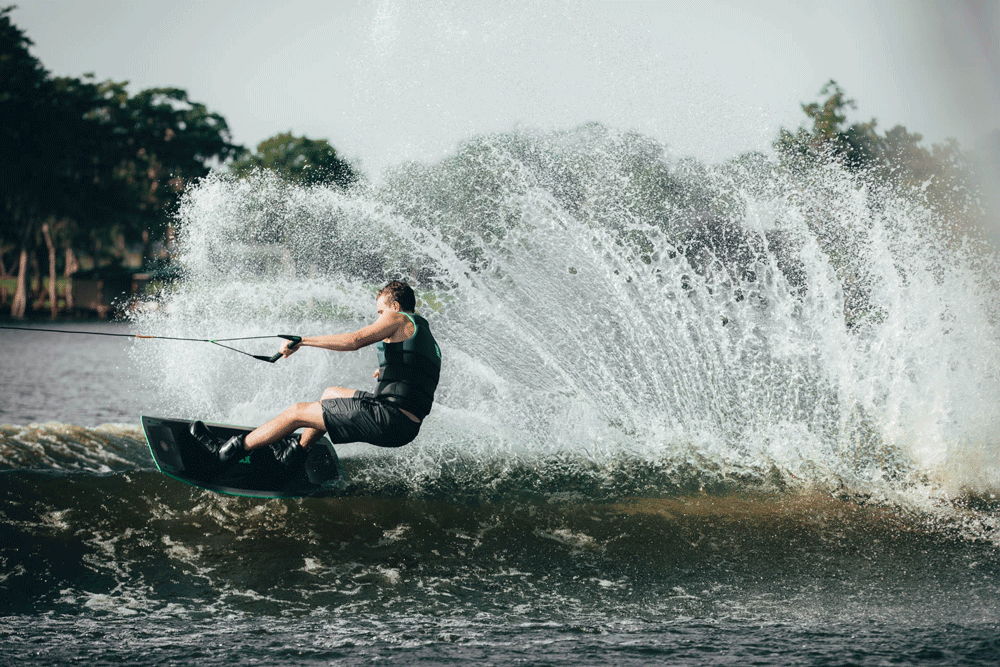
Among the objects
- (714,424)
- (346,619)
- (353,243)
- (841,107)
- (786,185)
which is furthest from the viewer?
(841,107)

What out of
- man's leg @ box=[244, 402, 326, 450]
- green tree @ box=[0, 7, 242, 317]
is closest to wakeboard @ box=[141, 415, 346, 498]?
man's leg @ box=[244, 402, 326, 450]

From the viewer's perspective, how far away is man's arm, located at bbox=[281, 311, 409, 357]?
21.7 ft

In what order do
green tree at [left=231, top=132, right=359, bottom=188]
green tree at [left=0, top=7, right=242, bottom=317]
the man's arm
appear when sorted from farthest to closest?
green tree at [left=231, top=132, right=359, bottom=188] → green tree at [left=0, top=7, right=242, bottom=317] → the man's arm

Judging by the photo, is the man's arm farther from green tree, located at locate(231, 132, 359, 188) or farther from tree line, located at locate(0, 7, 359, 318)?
green tree, located at locate(231, 132, 359, 188)

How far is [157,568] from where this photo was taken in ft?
20.7

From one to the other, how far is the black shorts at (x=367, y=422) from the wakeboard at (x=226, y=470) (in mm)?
672

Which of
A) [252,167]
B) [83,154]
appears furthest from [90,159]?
[252,167]

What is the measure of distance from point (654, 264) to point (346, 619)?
6256mm

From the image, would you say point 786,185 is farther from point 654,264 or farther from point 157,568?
point 157,568

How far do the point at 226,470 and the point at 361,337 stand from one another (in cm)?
179

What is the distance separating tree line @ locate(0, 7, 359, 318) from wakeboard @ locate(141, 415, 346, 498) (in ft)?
131

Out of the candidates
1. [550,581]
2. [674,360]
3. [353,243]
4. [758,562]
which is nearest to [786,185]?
[674,360]

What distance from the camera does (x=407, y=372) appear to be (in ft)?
22.2

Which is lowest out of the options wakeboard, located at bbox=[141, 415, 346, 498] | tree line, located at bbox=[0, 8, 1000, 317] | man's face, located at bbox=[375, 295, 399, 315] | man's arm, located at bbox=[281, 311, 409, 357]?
wakeboard, located at bbox=[141, 415, 346, 498]
